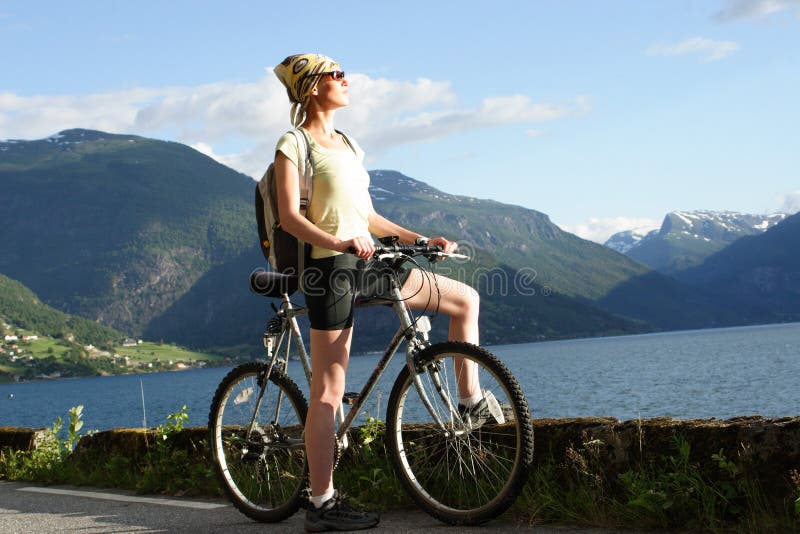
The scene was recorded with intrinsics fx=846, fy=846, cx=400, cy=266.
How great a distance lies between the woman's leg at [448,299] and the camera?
4.32 metres

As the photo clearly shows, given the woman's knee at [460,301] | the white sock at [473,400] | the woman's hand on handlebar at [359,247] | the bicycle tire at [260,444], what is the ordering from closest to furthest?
the woman's hand on handlebar at [359,247]
the white sock at [473,400]
the woman's knee at [460,301]
the bicycle tire at [260,444]

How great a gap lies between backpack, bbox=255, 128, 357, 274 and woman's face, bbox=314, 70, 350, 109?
20cm

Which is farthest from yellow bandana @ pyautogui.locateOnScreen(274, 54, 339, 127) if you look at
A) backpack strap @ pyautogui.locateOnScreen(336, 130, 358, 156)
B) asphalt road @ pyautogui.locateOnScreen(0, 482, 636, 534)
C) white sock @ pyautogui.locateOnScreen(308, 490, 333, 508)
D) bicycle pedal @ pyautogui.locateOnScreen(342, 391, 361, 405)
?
asphalt road @ pyautogui.locateOnScreen(0, 482, 636, 534)

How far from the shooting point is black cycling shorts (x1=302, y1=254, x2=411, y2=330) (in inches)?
166

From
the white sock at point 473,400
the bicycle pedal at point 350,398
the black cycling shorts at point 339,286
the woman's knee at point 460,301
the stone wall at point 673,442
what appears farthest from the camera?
the bicycle pedal at point 350,398

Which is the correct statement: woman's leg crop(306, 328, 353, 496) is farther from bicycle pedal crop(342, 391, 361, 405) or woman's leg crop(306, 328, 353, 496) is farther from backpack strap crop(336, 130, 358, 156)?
backpack strap crop(336, 130, 358, 156)

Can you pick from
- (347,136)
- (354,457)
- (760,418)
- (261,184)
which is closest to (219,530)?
(354,457)

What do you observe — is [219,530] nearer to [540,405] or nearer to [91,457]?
[91,457]

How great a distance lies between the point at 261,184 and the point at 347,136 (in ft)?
1.83

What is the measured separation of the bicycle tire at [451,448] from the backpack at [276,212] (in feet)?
2.62

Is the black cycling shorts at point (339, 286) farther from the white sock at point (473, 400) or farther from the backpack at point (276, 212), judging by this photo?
the white sock at point (473, 400)

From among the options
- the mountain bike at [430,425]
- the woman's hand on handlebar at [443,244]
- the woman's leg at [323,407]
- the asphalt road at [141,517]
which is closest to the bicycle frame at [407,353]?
the mountain bike at [430,425]

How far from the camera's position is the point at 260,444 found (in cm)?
520

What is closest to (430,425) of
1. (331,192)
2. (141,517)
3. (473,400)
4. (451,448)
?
(451,448)
